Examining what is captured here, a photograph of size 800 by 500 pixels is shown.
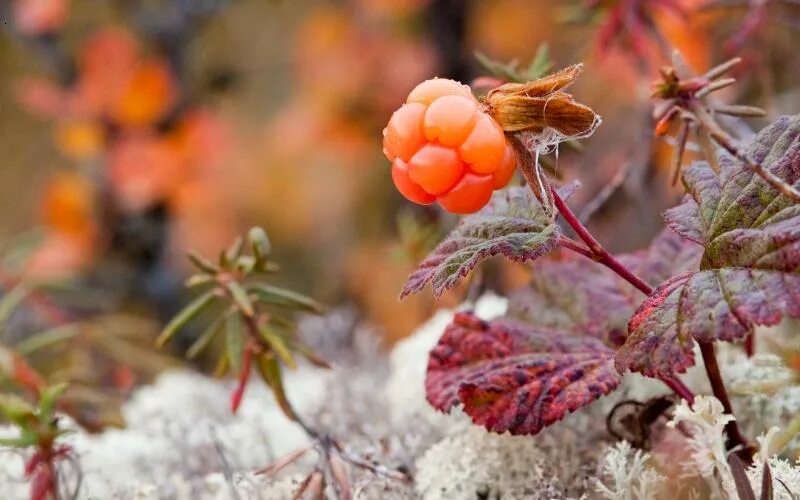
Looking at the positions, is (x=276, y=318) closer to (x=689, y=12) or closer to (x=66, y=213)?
(x=689, y=12)

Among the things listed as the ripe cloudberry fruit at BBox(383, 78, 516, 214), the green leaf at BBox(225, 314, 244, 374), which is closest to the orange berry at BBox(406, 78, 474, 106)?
the ripe cloudberry fruit at BBox(383, 78, 516, 214)

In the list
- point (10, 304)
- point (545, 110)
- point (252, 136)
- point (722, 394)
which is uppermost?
point (252, 136)

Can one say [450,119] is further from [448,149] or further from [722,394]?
[722,394]

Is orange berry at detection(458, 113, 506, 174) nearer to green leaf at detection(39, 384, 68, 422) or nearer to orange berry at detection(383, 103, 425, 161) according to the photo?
orange berry at detection(383, 103, 425, 161)

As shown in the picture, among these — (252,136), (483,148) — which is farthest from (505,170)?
(252,136)

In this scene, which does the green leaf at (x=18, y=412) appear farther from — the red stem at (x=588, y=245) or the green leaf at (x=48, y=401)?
the red stem at (x=588, y=245)
